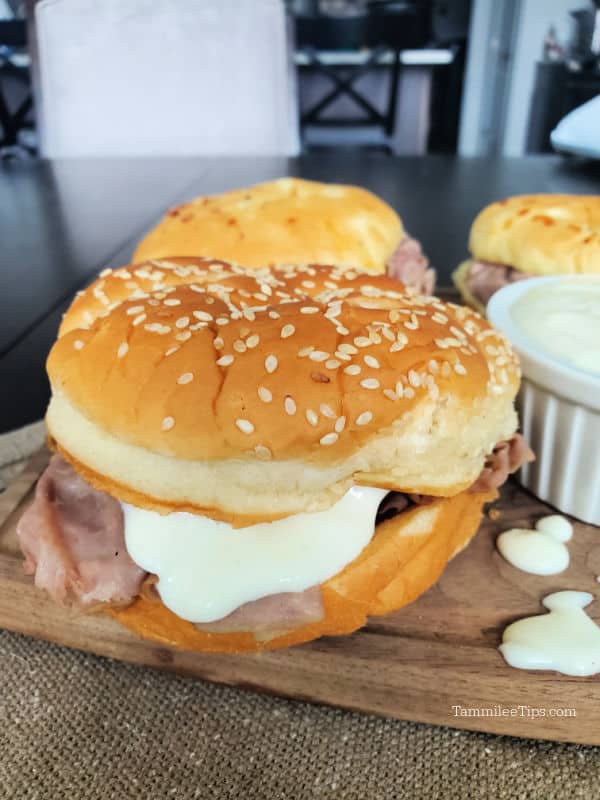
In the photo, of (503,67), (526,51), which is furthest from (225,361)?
(503,67)

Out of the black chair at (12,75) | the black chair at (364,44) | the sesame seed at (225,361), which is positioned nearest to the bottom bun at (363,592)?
the sesame seed at (225,361)

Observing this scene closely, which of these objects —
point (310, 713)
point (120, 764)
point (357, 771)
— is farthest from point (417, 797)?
point (120, 764)

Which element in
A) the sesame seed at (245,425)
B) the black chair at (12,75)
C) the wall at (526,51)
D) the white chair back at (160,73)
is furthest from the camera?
the wall at (526,51)

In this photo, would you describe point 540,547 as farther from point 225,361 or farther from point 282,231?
point 282,231

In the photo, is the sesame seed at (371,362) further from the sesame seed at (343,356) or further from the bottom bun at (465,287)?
the bottom bun at (465,287)

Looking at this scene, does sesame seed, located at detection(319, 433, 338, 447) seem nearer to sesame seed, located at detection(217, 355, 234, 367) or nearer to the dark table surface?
sesame seed, located at detection(217, 355, 234, 367)

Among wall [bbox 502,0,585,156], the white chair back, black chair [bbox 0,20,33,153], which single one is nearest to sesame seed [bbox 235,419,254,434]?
the white chair back
